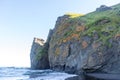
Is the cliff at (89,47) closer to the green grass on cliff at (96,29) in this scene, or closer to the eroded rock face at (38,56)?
the green grass on cliff at (96,29)

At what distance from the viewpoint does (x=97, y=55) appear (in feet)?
291

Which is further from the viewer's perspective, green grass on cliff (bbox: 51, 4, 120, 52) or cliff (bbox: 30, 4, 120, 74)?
green grass on cliff (bbox: 51, 4, 120, 52)

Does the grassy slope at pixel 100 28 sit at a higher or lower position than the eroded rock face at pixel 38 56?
higher

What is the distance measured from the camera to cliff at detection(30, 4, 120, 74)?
85.0 m

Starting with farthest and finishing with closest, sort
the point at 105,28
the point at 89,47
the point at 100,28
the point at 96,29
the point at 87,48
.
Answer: the point at 96,29, the point at 100,28, the point at 105,28, the point at 87,48, the point at 89,47

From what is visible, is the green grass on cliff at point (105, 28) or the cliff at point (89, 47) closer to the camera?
the cliff at point (89, 47)

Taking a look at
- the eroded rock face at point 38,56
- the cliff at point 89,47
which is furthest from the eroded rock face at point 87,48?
the eroded rock face at point 38,56

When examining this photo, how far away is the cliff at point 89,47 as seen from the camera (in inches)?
3346

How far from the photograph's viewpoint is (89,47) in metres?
95.3

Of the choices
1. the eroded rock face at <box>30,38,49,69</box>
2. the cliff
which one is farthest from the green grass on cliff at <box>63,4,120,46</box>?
the eroded rock face at <box>30,38,49,69</box>

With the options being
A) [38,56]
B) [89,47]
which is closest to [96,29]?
[89,47]

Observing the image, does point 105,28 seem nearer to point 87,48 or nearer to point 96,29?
point 96,29

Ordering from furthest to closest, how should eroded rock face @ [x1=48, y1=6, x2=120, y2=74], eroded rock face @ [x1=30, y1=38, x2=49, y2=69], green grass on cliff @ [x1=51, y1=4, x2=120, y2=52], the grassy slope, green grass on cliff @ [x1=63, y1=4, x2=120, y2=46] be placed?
eroded rock face @ [x1=30, y1=38, x2=49, y2=69] < green grass on cliff @ [x1=51, y1=4, x2=120, y2=52] < the grassy slope < green grass on cliff @ [x1=63, y1=4, x2=120, y2=46] < eroded rock face @ [x1=48, y1=6, x2=120, y2=74]

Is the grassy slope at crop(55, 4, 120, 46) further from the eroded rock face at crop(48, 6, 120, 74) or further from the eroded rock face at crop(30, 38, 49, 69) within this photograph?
the eroded rock face at crop(30, 38, 49, 69)
